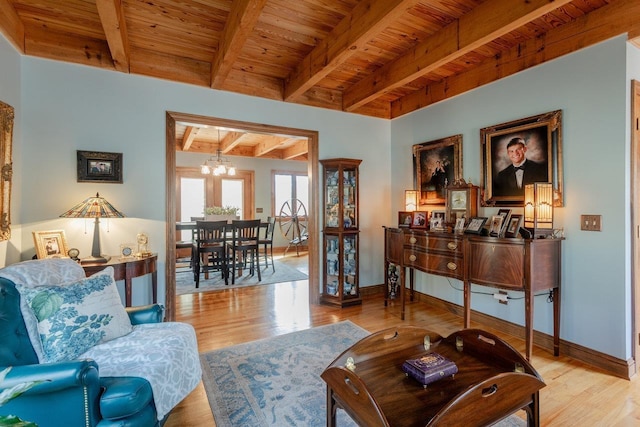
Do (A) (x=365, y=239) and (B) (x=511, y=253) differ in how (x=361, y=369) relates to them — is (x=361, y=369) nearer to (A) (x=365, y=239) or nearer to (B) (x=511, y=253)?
(B) (x=511, y=253)

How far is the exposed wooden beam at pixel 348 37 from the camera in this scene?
6.87 ft

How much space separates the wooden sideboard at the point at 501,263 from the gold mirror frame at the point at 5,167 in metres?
3.49

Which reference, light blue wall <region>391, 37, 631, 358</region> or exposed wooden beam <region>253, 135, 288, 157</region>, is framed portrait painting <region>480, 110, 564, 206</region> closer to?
light blue wall <region>391, 37, 631, 358</region>

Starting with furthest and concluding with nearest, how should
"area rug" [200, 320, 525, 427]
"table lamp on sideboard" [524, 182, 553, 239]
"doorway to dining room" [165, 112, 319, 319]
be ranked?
"doorway to dining room" [165, 112, 319, 319], "table lamp on sideboard" [524, 182, 553, 239], "area rug" [200, 320, 525, 427]

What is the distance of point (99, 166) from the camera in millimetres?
2914

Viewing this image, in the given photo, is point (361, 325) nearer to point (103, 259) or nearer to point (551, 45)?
point (103, 259)

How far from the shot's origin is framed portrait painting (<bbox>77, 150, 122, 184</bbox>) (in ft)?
9.36

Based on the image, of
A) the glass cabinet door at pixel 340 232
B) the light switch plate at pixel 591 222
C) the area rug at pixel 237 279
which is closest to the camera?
the light switch plate at pixel 591 222

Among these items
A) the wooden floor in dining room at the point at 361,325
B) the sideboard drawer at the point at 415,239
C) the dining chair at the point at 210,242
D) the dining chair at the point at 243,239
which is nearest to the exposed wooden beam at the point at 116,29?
the dining chair at the point at 210,242

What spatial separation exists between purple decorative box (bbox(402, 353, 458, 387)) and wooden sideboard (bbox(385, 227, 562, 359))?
1.33 metres

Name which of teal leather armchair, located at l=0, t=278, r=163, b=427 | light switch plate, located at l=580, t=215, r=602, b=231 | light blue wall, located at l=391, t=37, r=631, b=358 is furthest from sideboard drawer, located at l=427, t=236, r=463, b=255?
teal leather armchair, located at l=0, t=278, r=163, b=427

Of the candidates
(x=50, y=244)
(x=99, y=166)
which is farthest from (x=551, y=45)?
(x=50, y=244)

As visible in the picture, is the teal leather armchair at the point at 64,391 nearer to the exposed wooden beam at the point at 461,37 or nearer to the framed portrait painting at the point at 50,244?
the framed portrait painting at the point at 50,244

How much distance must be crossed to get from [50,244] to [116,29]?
177 cm
